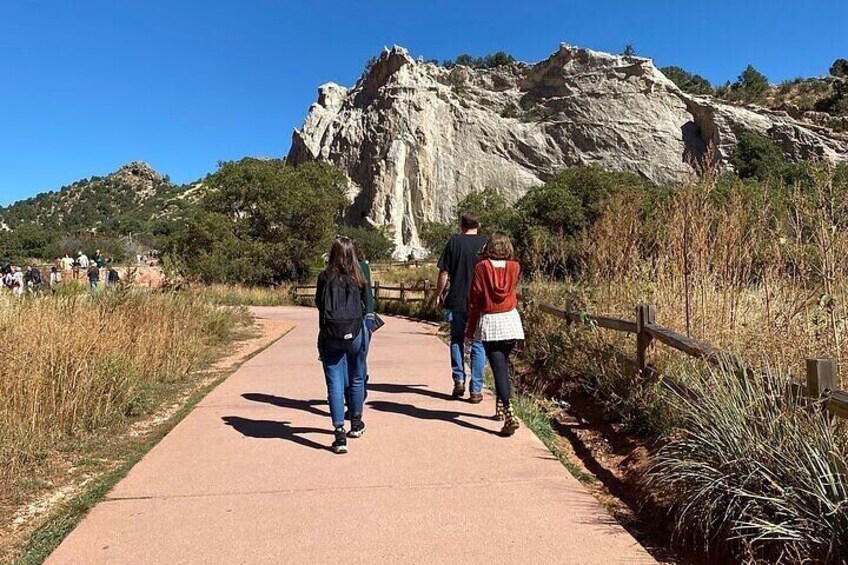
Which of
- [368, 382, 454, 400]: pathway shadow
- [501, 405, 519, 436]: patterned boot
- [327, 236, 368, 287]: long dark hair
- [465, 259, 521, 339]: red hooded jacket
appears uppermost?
[327, 236, 368, 287]: long dark hair

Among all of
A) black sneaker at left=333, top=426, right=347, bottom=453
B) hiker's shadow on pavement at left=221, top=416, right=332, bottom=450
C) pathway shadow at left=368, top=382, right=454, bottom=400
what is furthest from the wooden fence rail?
hiker's shadow on pavement at left=221, top=416, right=332, bottom=450

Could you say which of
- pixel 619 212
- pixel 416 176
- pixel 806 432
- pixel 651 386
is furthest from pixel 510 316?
pixel 416 176

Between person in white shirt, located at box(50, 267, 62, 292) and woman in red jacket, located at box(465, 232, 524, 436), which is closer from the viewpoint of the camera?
woman in red jacket, located at box(465, 232, 524, 436)

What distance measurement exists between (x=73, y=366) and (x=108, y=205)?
119142 mm

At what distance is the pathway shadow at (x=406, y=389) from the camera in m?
7.31

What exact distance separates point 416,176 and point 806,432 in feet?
234

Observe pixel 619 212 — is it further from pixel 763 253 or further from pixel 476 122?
pixel 476 122

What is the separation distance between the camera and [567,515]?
3.85 metres

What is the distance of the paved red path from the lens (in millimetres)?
3404

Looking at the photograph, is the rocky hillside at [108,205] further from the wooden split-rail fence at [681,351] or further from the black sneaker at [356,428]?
Result: the black sneaker at [356,428]

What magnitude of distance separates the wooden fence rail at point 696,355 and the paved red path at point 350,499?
1195 mm

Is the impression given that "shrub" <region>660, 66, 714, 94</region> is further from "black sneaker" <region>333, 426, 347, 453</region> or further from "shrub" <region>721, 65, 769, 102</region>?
"black sneaker" <region>333, 426, 347, 453</region>

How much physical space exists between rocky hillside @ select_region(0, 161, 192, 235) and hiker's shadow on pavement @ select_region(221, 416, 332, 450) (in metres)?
89.4

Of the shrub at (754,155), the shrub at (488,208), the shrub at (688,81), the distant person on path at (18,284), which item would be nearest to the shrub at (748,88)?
the shrub at (688,81)
